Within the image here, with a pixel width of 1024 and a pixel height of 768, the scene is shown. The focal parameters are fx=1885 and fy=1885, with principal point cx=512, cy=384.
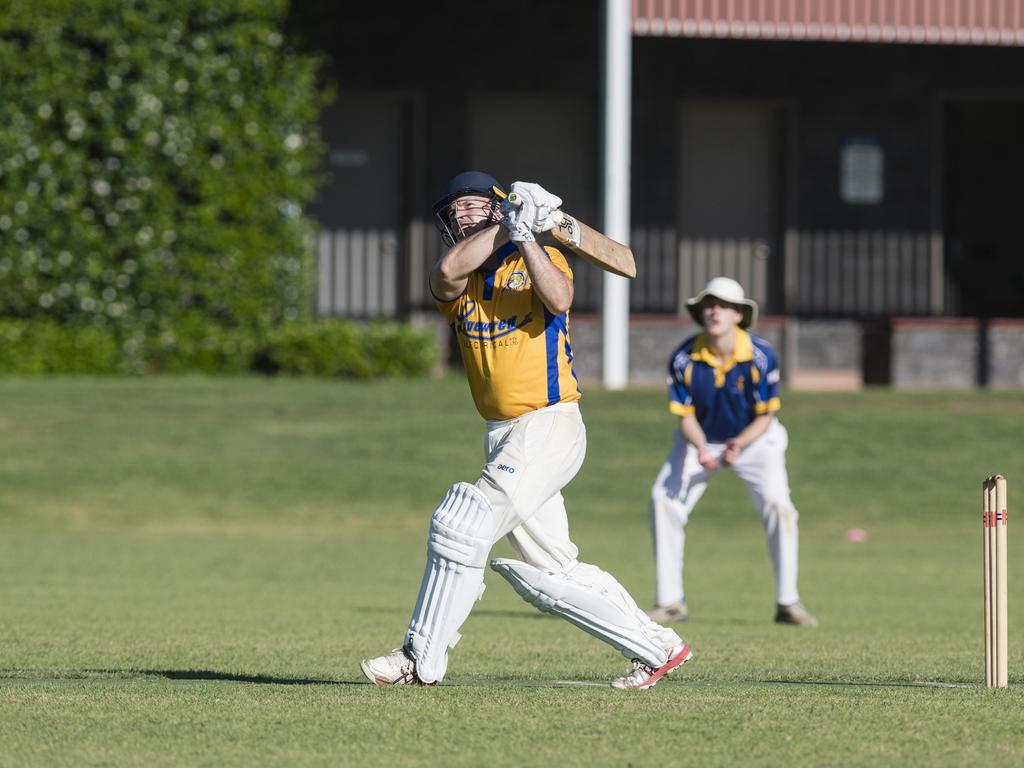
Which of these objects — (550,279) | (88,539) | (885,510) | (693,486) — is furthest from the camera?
(885,510)

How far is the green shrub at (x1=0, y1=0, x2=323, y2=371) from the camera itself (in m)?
21.1

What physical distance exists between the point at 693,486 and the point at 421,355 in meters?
10.9

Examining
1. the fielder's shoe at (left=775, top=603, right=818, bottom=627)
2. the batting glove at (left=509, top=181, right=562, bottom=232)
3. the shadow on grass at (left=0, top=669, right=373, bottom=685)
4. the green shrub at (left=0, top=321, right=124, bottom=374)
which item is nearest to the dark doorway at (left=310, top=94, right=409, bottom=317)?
the green shrub at (left=0, top=321, right=124, bottom=374)

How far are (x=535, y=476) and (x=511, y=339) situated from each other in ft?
1.68

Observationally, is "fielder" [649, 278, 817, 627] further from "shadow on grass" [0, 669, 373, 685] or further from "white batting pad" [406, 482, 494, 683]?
"white batting pad" [406, 482, 494, 683]

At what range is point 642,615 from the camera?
7.02 meters

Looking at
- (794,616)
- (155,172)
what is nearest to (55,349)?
(155,172)

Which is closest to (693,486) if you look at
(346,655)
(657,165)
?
(346,655)

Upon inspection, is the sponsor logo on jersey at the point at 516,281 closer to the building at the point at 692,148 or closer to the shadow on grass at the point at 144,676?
the shadow on grass at the point at 144,676

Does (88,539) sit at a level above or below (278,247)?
below

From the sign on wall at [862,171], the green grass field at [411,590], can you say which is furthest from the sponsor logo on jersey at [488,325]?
the sign on wall at [862,171]

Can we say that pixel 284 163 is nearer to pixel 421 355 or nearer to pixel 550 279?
pixel 421 355

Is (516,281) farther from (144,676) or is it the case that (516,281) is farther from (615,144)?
(615,144)

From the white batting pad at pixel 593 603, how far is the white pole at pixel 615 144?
12739 millimetres
